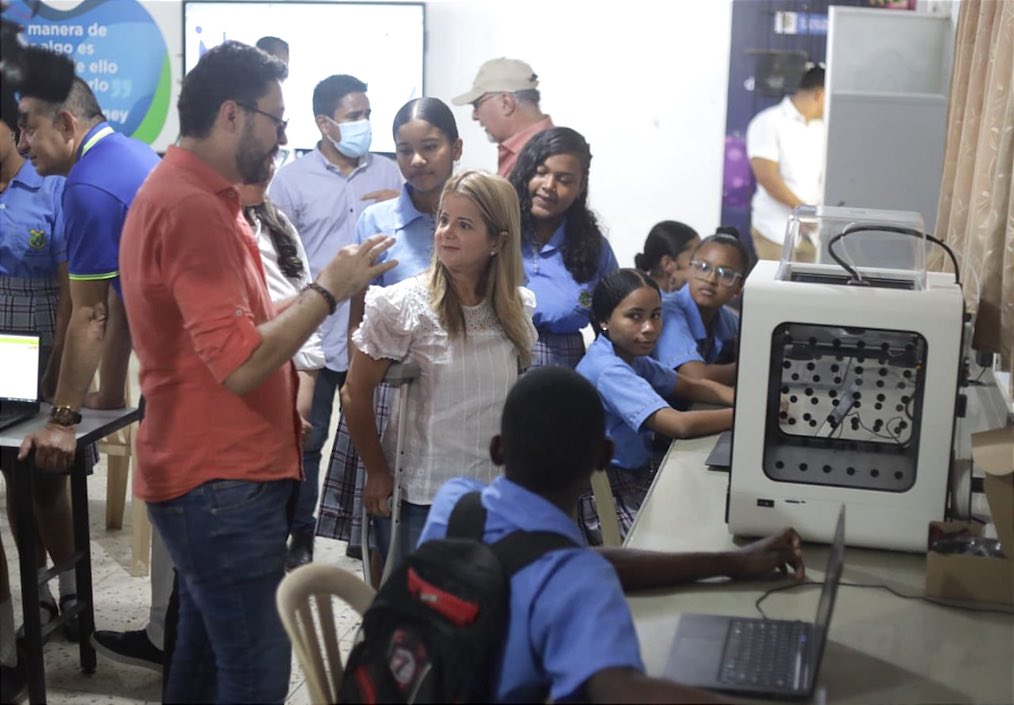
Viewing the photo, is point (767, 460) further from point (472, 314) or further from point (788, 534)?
point (472, 314)

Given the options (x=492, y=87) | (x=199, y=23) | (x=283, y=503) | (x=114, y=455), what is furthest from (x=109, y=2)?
(x=283, y=503)

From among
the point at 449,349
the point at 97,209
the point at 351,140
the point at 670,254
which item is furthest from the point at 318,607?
the point at 351,140

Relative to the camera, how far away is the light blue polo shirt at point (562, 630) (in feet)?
3.71

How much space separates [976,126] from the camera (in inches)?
112

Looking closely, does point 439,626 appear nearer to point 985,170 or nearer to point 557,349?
point 557,349

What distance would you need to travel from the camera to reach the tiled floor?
2615 mm

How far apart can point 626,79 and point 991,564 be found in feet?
13.5

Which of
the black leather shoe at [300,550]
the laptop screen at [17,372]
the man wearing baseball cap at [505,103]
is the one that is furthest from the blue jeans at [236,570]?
the man wearing baseball cap at [505,103]

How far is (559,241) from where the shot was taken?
291 centimetres

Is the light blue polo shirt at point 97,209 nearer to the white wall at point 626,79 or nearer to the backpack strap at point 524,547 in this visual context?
the backpack strap at point 524,547

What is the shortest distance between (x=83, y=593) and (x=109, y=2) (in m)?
4.05

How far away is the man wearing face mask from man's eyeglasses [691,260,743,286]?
3.64 feet

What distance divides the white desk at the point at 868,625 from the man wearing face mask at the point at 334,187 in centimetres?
183

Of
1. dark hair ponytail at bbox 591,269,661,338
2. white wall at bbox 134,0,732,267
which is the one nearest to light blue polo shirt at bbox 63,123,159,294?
dark hair ponytail at bbox 591,269,661,338
